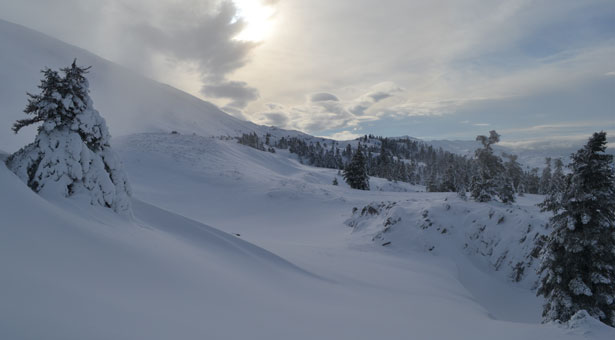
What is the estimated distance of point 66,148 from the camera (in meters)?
7.45

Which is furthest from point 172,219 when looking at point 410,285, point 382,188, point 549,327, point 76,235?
point 382,188

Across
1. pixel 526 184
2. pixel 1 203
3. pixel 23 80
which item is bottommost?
pixel 526 184

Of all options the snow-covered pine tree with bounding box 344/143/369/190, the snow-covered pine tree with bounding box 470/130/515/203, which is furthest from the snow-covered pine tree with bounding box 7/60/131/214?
the snow-covered pine tree with bounding box 344/143/369/190

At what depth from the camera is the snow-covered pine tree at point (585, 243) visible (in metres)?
9.47

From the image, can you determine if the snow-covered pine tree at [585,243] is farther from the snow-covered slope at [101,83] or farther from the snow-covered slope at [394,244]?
the snow-covered slope at [101,83]

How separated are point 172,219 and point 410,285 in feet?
33.2

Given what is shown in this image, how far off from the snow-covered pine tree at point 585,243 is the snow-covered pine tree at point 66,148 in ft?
51.2

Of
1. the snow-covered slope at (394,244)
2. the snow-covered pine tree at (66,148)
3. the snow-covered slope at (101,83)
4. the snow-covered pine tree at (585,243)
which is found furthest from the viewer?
the snow-covered slope at (101,83)

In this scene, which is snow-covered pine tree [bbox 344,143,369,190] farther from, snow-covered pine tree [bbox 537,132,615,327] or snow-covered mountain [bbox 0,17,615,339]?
snow-covered pine tree [bbox 537,132,615,327]

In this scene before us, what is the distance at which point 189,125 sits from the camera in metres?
176

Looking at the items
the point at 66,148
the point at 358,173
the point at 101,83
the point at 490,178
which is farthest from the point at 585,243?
the point at 101,83

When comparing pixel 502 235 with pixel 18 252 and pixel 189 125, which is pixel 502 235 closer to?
pixel 18 252

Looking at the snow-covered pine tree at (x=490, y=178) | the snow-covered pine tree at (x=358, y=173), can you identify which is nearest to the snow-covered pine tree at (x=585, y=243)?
the snow-covered pine tree at (x=490, y=178)

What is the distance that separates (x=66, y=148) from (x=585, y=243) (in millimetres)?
17320
